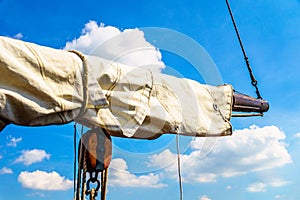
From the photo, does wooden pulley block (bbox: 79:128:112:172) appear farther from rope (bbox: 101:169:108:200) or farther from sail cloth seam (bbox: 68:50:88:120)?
sail cloth seam (bbox: 68:50:88:120)

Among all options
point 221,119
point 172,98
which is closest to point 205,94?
point 221,119

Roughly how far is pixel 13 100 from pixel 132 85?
941mm

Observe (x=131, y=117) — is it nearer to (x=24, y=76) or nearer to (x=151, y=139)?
(x=151, y=139)

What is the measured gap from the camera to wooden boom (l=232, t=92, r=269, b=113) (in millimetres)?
4047

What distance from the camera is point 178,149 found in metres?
3.05

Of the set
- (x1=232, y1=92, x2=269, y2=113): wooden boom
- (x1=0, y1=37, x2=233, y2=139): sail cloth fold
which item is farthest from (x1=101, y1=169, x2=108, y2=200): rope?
(x1=232, y1=92, x2=269, y2=113): wooden boom

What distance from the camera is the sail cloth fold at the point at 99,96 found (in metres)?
2.07

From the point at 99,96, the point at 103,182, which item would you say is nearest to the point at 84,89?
the point at 99,96

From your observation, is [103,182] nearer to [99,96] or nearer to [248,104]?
[99,96]

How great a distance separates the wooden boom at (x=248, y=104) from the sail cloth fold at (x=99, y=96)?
0.52 m

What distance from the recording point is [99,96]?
2.41 meters

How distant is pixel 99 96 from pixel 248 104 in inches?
90.3

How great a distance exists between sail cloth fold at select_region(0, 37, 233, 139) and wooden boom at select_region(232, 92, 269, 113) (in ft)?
1.70

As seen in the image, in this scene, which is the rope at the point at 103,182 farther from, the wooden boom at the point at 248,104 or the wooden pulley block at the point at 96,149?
the wooden boom at the point at 248,104
